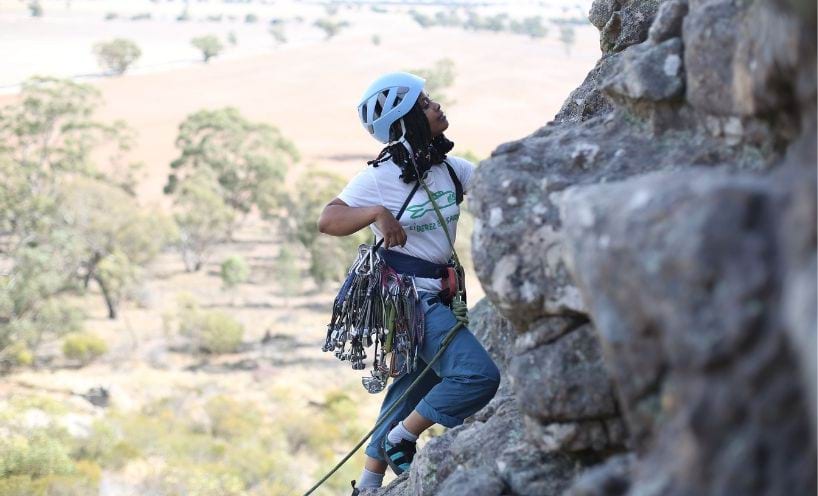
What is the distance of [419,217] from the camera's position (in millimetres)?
5316

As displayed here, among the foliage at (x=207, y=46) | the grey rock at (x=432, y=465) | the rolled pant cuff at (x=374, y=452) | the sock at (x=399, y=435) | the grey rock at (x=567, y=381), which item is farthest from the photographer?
the foliage at (x=207, y=46)

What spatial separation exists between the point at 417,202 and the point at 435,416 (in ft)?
3.93

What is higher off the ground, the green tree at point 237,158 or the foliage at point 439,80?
the foliage at point 439,80

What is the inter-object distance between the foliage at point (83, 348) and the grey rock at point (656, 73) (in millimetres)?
26167

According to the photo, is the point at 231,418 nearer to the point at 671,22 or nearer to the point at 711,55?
the point at 671,22

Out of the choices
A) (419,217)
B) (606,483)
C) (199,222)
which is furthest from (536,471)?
(199,222)

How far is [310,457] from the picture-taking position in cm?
2102

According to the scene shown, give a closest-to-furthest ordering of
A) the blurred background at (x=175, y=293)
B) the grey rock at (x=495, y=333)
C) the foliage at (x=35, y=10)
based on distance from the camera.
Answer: the grey rock at (x=495, y=333) → the blurred background at (x=175, y=293) → the foliage at (x=35, y=10)

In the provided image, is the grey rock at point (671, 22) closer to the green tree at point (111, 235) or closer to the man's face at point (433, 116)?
the man's face at point (433, 116)

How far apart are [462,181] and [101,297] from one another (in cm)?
3165

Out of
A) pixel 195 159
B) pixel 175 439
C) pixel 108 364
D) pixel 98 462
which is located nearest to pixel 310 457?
pixel 175 439

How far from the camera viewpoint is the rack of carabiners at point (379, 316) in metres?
5.33

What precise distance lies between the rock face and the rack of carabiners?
2.17 feet

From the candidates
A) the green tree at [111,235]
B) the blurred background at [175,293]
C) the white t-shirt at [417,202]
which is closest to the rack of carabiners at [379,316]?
the white t-shirt at [417,202]
